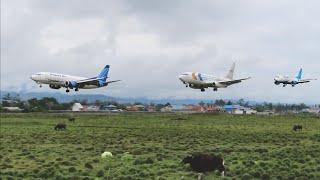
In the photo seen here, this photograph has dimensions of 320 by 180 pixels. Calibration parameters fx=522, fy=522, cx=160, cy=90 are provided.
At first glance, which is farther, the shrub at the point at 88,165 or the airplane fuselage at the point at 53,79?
the airplane fuselage at the point at 53,79

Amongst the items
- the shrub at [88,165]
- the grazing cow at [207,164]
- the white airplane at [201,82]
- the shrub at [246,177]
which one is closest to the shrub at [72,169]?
the shrub at [88,165]

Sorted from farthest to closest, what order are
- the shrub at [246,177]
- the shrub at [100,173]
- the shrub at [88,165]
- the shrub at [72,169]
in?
the shrub at [88,165], the shrub at [72,169], the shrub at [100,173], the shrub at [246,177]

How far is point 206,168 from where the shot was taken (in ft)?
84.1

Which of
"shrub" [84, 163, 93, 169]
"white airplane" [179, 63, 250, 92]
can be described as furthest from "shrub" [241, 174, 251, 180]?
"white airplane" [179, 63, 250, 92]

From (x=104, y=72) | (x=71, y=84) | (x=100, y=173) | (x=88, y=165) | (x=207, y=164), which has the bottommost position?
(x=100, y=173)

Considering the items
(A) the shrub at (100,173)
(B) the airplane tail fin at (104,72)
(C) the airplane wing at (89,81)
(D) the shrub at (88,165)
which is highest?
(B) the airplane tail fin at (104,72)

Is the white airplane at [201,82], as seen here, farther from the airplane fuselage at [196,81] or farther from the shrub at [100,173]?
the shrub at [100,173]

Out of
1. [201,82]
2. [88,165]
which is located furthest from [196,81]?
[88,165]

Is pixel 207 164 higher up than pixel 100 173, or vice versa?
pixel 207 164

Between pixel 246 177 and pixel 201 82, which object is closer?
pixel 246 177

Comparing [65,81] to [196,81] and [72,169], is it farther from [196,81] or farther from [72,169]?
[72,169]

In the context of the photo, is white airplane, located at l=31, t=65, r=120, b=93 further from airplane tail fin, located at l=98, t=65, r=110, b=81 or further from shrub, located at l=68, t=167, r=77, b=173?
shrub, located at l=68, t=167, r=77, b=173

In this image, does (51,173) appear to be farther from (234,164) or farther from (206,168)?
(234,164)

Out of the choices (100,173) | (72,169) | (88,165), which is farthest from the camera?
(88,165)
